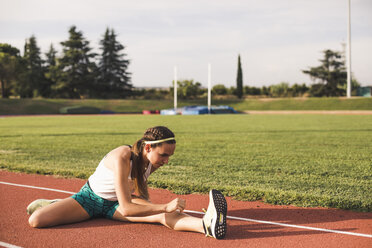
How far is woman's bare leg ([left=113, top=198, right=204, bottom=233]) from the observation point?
4168mm

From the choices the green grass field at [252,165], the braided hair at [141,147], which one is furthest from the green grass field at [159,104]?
the braided hair at [141,147]

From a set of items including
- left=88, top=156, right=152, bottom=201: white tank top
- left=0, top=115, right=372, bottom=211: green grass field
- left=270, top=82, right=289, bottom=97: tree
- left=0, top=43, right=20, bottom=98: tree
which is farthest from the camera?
left=270, top=82, right=289, bottom=97: tree

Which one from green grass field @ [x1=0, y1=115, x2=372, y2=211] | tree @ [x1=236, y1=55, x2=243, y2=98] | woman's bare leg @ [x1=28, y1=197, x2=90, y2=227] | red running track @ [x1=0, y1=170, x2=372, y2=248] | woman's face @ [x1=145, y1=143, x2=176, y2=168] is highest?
tree @ [x1=236, y1=55, x2=243, y2=98]

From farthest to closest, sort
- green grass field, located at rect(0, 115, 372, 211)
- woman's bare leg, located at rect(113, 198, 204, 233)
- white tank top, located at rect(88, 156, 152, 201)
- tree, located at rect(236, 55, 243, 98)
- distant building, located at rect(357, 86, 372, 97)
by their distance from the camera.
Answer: tree, located at rect(236, 55, 243, 98)
distant building, located at rect(357, 86, 372, 97)
green grass field, located at rect(0, 115, 372, 211)
white tank top, located at rect(88, 156, 152, 201)
woman's bare leg, located at rect(113, 198, 204, 233)

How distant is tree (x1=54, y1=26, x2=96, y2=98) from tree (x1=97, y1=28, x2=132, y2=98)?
2.17 metres

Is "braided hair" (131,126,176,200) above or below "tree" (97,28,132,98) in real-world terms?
below

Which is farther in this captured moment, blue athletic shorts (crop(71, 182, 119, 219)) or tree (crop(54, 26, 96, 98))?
tree (crop(54, 26, 96, 98))

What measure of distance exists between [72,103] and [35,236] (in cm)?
5237

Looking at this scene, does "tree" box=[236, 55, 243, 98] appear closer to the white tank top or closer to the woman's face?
the white tank top

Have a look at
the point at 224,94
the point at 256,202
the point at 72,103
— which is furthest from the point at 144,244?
the point at 224,94

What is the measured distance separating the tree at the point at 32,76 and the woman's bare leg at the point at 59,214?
2561 inches

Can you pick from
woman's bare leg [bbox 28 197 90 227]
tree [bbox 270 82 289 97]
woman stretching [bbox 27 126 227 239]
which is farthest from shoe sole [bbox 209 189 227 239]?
tree [bbox 270 82 289 97]

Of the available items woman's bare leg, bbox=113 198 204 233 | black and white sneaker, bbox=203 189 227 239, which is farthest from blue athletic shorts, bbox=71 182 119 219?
black and white sneaker, bbox=203 189 227 239

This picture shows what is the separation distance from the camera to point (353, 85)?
68.6 metres
